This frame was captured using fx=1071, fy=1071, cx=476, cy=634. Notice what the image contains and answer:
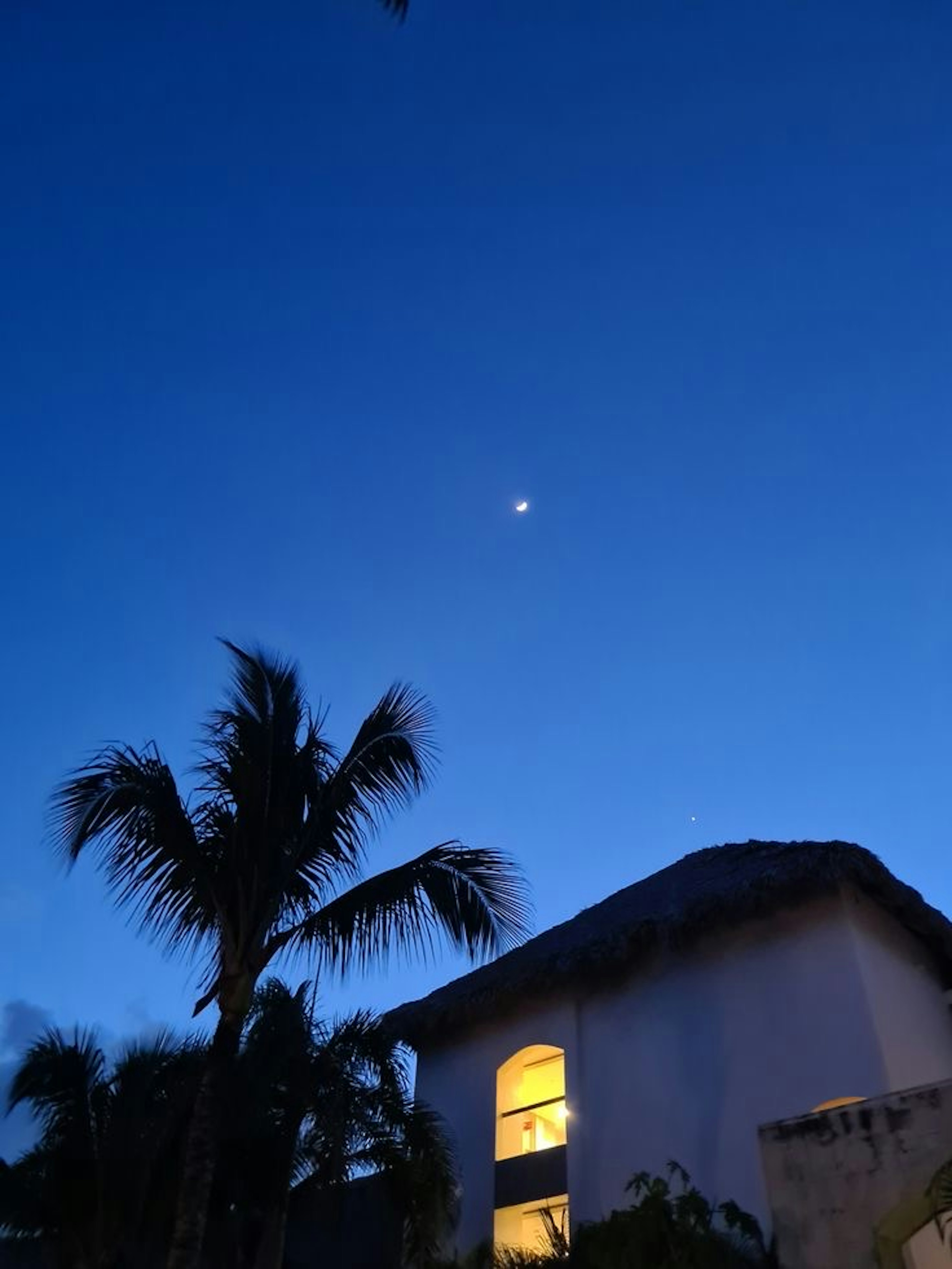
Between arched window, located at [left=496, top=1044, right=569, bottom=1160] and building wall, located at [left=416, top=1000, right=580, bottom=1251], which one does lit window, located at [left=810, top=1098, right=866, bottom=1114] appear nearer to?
building wall, located at [left=416, top=1000, right=580, bottom=1251]

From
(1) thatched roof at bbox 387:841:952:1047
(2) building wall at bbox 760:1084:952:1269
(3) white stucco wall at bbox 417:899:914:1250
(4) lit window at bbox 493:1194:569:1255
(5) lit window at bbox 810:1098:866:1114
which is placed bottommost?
(2) building wall at bbox 760:1084:952:1269

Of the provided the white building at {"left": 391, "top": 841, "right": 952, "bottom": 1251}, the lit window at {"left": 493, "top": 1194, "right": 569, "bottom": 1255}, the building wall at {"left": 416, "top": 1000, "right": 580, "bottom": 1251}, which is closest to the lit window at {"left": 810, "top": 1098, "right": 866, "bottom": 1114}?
the white building at {"left": 391, "top": 841, "right": 952, "bottom": 1251}

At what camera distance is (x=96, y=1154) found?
36.7 feet

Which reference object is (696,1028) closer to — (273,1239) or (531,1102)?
(531,1102)

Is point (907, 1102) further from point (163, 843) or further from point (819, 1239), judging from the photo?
point (163, 843)

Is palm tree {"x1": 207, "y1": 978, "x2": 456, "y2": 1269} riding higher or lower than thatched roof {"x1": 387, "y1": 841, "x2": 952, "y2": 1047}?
lower

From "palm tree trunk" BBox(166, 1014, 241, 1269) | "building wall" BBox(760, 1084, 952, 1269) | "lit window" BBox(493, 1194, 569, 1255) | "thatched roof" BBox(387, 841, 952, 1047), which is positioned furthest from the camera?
"lit window" BBox(493, 1194, 569, 1255)

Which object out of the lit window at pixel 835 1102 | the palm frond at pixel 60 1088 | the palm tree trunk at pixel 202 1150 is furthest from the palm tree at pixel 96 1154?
the lit window at pixel 835 1102

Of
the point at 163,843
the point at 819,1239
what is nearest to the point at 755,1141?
the point at 819,1239

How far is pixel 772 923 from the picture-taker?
36.6 feet

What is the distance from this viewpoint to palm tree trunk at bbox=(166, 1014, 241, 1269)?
730 cm

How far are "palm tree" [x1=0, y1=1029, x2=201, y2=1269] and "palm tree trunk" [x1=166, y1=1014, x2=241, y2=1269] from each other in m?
3.07

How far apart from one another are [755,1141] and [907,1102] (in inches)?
132

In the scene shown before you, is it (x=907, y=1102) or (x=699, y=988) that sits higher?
(x=699, y=988)
